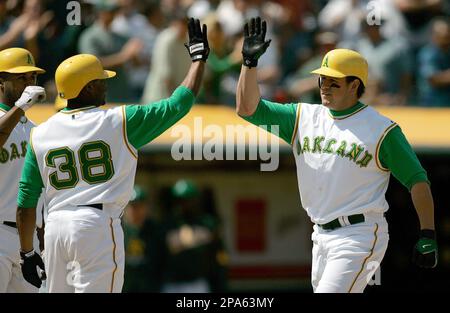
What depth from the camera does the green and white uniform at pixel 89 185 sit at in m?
6.57

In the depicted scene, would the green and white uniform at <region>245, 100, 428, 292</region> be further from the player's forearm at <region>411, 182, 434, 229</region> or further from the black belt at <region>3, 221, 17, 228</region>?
the black belt at <region>3, 221, 17, 228</region>

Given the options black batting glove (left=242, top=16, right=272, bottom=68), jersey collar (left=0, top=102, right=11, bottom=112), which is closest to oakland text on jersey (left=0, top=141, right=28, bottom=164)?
jersey collar (left=0, top=102, right=11, bottom=112)

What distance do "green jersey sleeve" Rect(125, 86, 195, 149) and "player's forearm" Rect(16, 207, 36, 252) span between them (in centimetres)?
73

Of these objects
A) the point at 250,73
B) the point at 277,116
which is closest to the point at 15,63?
the point at 250,73

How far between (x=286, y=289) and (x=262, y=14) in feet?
9.53

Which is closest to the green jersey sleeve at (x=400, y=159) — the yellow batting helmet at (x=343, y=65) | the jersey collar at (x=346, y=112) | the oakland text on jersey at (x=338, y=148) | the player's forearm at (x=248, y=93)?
the oakland text on jersey at (x=338, y=148)

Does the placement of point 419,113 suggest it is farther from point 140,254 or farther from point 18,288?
point 18,288

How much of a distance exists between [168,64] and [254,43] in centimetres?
423

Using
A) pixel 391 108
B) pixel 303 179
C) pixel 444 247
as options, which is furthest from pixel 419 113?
pixel 303 179

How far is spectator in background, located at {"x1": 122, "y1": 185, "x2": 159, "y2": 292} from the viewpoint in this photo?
10891 millimetres

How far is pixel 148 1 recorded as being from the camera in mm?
12438

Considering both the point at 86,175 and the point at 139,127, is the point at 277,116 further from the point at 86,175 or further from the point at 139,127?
the point at 86,175

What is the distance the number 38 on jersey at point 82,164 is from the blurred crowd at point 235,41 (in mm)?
4490

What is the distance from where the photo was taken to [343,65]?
6.94m
